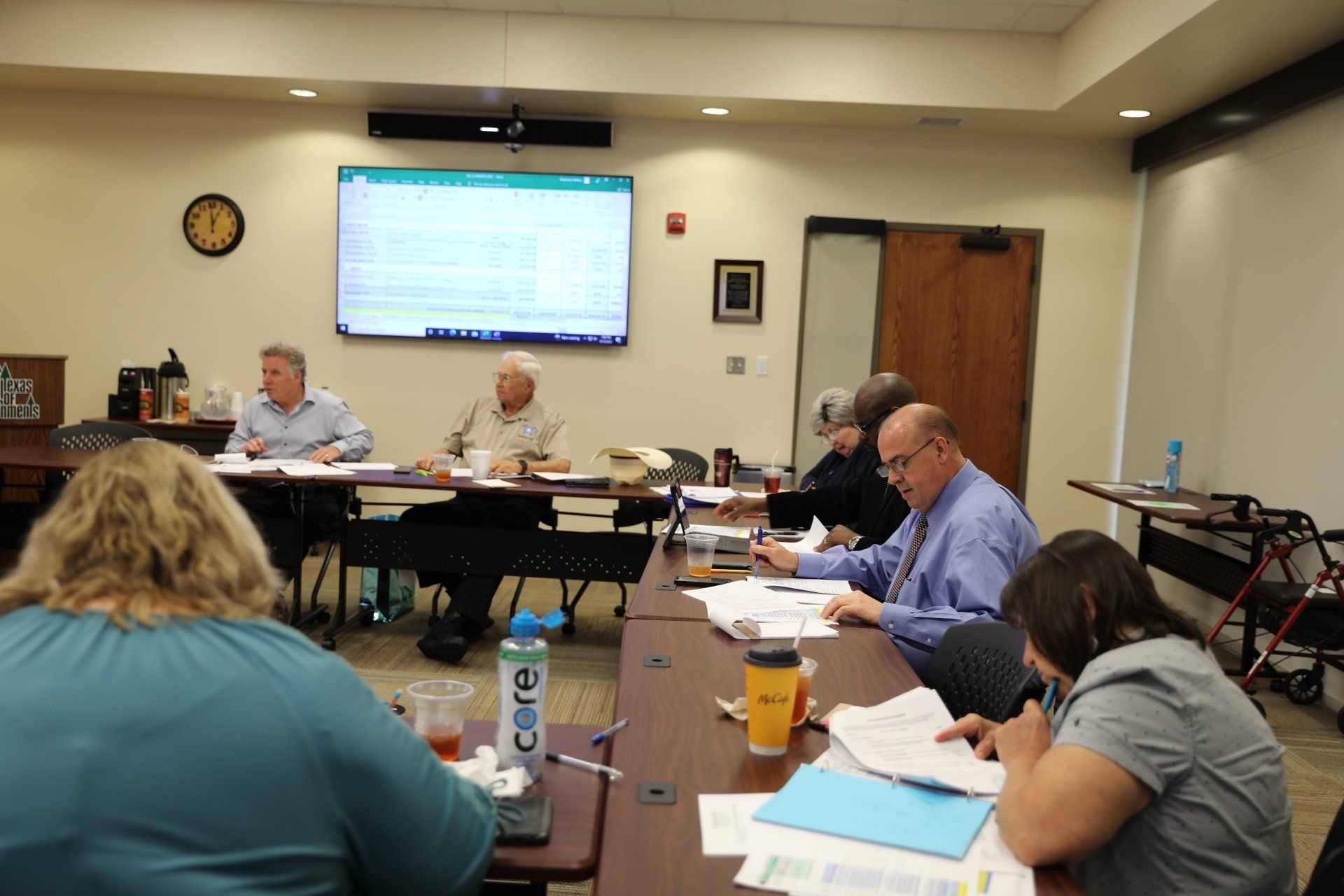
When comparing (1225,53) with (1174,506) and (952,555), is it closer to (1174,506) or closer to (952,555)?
(1174,506)

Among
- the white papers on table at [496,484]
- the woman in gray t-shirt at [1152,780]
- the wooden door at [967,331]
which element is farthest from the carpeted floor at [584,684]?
the wooden door at [967,331]

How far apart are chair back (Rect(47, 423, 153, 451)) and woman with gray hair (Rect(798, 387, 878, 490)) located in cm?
335

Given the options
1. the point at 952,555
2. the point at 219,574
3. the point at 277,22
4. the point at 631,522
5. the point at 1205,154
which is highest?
the point at 277,22

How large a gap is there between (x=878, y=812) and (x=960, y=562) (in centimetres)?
115

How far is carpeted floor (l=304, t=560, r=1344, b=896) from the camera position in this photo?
3293 millimetres

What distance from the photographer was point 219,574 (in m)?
1.05

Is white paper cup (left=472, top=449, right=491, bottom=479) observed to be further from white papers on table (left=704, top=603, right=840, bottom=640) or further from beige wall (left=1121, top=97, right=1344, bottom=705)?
beige wall (left=1121, top=97, right=1344, bottom=705)

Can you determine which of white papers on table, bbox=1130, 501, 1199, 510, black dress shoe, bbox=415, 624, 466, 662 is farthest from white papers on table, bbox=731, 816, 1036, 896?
white papers on table, bbox=1130, 501, 1199, 510

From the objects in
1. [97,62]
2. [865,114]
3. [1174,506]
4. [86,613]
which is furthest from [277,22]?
[86,613]

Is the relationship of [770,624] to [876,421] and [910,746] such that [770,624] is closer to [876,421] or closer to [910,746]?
[910,746]

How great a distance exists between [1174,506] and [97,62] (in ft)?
20.0

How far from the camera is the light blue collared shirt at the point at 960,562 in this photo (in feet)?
7.59

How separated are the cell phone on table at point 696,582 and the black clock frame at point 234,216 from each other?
487 centimetres

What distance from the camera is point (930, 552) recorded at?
2521mm
